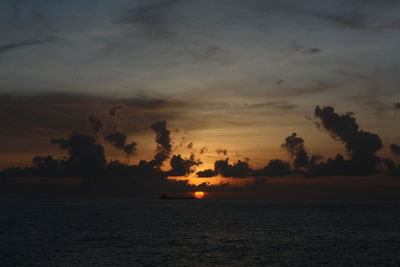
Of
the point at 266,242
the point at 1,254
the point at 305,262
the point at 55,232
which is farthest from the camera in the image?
the point at 55,232

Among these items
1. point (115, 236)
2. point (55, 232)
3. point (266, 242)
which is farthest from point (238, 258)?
point (55, 232)

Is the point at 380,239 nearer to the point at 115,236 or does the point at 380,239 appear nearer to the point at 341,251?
the point at 341,251

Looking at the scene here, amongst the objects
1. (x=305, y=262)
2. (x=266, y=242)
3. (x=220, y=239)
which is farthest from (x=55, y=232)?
(x=305, y=262)

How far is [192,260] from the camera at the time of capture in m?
87.9

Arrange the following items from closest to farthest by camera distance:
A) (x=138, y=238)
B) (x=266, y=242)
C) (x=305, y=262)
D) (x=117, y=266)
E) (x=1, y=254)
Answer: (x=117, y=266) → (x=305, y=262) → (x=1, y=254) → (x=266, y=242) → (x=138, y=238)

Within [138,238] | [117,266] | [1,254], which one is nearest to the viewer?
[117,266]

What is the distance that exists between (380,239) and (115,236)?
65728mm

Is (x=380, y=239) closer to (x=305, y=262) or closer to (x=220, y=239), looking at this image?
(x=220, y=239)

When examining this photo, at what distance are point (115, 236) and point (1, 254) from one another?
136 ft

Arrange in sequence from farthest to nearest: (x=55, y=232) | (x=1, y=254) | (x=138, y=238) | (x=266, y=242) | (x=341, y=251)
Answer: (x=55, y=232)
(x=138, y=238)
(x=266, y=242)
(x=341, y=251)
(x=1, y=254)

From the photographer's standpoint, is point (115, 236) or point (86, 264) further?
point (115, 236)

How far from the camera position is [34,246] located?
108 metres

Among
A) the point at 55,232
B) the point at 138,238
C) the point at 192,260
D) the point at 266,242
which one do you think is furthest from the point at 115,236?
Answer: the point at 192,260

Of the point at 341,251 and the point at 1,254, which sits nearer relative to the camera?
the point at 1,254
